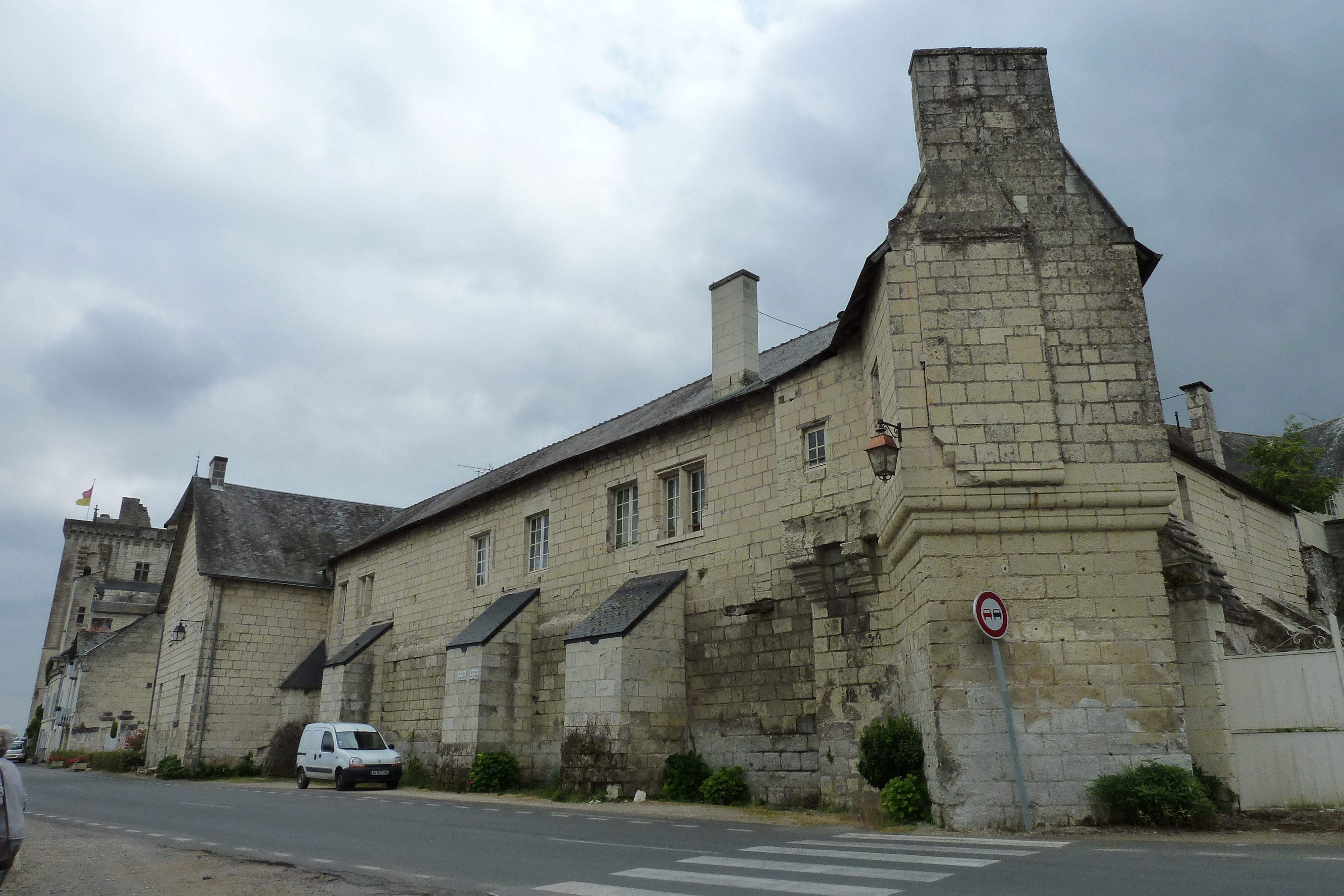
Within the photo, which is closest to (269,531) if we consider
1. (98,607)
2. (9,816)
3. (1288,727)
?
(9,816)

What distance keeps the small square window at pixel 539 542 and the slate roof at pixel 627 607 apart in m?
2.93

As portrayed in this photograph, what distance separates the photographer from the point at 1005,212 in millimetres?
9953

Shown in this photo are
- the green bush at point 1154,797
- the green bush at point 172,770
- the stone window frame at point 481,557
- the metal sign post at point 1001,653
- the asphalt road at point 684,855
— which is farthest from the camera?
the green bush at point 172,770

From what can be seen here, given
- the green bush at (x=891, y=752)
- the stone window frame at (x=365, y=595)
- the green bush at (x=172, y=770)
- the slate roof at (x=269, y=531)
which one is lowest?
the green bush at (x=172, y=770)

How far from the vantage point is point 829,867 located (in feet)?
21.0

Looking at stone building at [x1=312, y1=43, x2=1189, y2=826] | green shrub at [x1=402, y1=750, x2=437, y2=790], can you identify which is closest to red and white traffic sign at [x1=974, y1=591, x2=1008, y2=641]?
stone building at [x1=312, y1=43, x2=1189, y2=826]

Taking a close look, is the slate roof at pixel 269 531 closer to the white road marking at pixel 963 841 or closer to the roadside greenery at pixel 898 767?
the roadside greenery at pixel 898 767

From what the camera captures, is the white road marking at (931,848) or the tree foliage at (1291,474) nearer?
the white road marking at (931,848)

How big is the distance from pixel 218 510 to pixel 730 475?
19669 millimetres

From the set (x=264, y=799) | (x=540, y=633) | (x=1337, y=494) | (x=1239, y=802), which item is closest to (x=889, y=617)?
(x=1239, y=802)

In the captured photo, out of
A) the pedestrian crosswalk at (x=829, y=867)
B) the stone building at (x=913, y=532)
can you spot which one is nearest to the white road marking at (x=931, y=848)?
the pedestrian crosswalk at (x=829, y=867)

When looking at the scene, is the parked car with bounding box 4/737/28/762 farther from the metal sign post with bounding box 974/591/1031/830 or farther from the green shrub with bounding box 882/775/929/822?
the metal sign post with bounding box 974/591/1031/830

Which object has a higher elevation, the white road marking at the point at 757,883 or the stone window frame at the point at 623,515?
the stone window frame at the point at 623,515

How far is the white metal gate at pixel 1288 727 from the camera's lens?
332 inches
